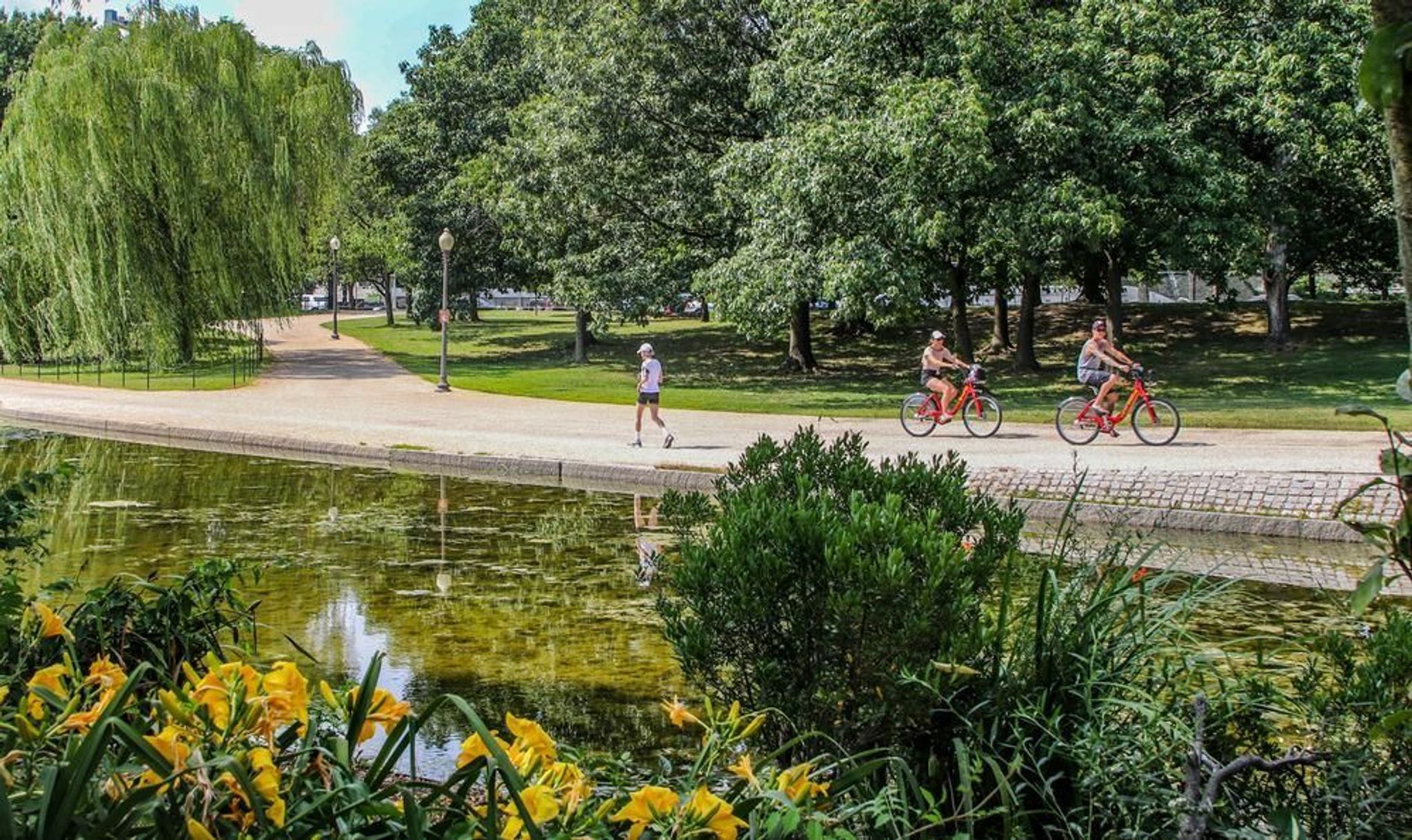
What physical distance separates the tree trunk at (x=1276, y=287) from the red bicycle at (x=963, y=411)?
53.5ft

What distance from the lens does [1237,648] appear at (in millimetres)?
7863

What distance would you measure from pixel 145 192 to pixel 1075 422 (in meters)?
22.0

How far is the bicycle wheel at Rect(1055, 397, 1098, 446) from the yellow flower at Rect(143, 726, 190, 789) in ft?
59.5

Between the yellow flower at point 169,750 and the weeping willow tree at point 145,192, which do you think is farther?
the weeping willow tree at point 145,192

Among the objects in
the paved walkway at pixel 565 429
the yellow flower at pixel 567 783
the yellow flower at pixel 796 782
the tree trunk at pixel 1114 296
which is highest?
the tree trunk at pixel 1114 296

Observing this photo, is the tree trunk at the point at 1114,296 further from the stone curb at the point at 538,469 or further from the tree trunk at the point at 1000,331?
the stone curb at the point at 538,469

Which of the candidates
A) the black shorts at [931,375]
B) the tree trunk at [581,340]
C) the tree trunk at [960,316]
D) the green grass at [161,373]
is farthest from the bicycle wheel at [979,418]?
the tree trunk at [581,340]

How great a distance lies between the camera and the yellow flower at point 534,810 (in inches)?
83.1

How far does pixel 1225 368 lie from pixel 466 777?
113 ft

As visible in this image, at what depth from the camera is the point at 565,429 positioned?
21.5m

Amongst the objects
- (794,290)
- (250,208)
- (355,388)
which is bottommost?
(355,388)

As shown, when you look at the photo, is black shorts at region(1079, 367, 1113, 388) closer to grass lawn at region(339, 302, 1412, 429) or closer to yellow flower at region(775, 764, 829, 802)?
grass lawn at region(339, 302, 1412, 429)

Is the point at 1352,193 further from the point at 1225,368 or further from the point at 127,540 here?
the point at 127,540

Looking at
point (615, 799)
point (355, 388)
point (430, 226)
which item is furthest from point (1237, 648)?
point (430, 226)
